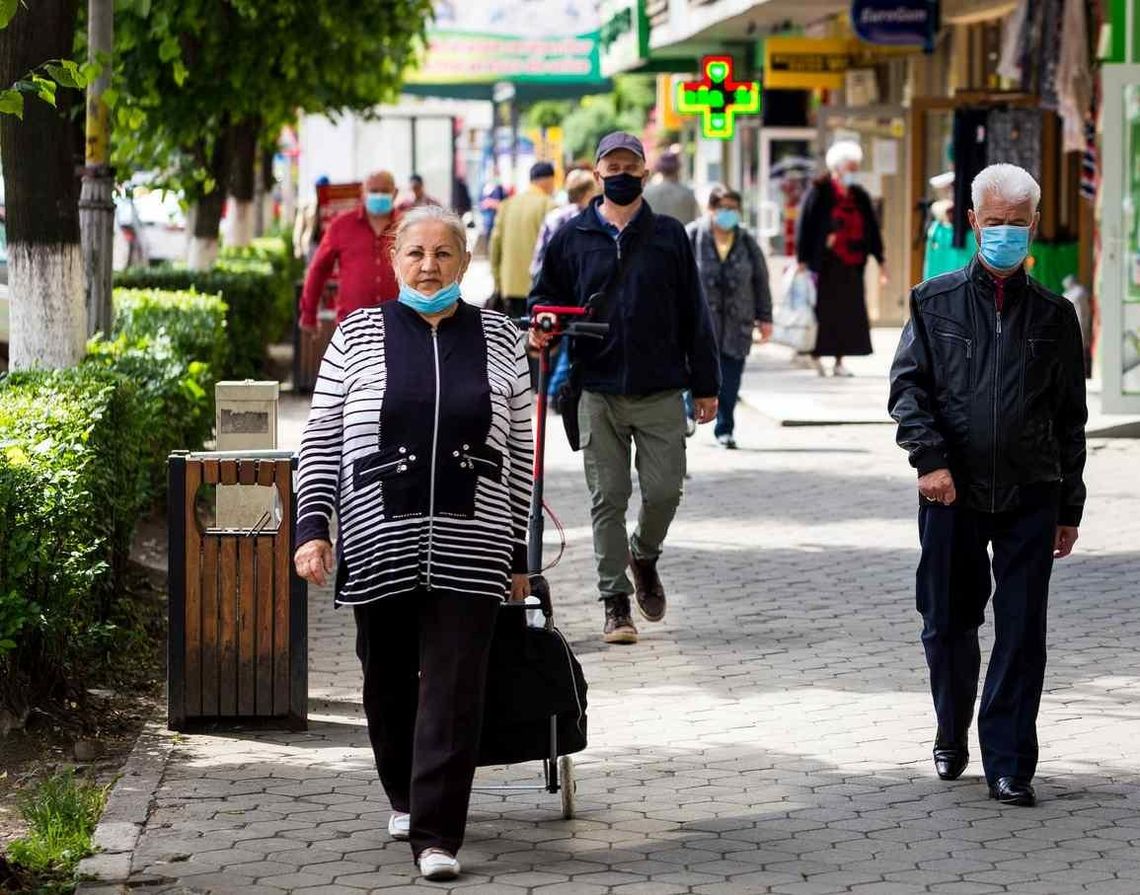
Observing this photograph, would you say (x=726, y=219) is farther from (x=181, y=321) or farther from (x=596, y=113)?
(x=596, y=113)

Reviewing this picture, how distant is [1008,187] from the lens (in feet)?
21.5

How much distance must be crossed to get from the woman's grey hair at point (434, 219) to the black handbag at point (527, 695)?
94 cm

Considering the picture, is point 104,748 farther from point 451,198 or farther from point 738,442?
point 451,198

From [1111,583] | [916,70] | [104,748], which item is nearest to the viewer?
[104,748]

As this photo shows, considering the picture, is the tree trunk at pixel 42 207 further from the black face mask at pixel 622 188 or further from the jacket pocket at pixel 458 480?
the jacket pocket at pixel 458 480

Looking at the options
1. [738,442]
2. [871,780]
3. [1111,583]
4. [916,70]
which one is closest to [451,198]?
[916,70]

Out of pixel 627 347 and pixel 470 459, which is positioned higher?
pixel 627 347

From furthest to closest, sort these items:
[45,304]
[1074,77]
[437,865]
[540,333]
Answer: [1074,77]
[45,304]
[540,333]
[437,865]

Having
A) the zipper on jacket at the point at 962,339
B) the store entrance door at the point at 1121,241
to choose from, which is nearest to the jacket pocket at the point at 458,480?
the zipper on jacket at the point at 962,339

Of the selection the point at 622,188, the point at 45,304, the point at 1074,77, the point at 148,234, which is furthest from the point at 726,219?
the point at 148,234

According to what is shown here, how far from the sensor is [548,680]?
6035 millimetres

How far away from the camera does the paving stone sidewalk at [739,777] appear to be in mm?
5832

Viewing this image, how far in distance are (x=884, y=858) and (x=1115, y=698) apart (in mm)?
2265

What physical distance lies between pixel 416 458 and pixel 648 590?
388 cm
